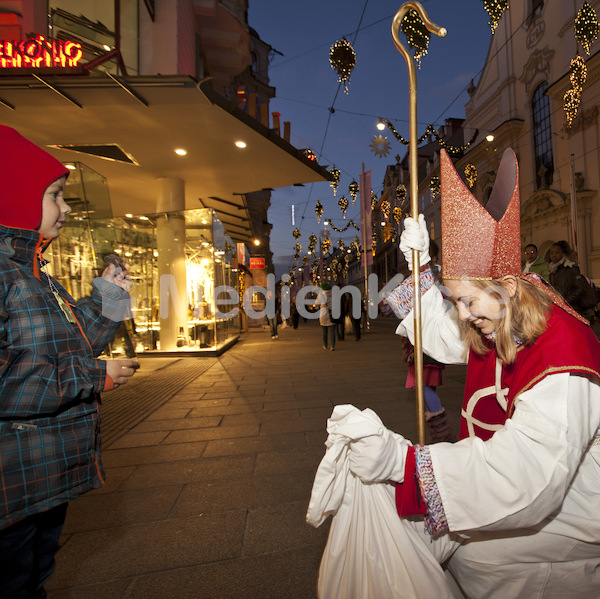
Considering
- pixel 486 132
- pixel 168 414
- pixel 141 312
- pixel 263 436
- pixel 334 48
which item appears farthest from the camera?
pixel 486 132

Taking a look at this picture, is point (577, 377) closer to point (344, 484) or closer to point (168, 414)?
point (344, 484)

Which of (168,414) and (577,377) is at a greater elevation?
(577,377)

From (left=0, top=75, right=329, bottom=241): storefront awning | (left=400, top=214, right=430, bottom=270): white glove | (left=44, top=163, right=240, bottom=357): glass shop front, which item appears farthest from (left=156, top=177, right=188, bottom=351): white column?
(left=400, top=214, right=430, bottom=270): white glove

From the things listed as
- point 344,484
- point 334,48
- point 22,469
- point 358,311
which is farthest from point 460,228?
point 358,311

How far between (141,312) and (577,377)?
10018 millimetres

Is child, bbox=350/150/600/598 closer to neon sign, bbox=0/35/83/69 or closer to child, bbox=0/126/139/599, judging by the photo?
child, bbox=0/126/139/599

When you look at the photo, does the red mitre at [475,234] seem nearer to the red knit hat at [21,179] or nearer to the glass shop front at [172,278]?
the red knit hat at [21,179]

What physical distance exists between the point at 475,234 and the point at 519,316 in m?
0.33

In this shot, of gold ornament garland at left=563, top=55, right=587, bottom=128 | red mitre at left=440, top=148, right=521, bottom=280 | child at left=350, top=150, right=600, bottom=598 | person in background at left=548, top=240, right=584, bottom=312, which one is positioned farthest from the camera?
gold ornament garland at left=563, top=55, right=587, bottom=128

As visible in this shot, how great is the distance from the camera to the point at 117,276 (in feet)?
6.15

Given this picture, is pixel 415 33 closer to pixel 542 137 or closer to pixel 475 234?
pixel 475 234

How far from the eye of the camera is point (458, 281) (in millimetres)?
1478

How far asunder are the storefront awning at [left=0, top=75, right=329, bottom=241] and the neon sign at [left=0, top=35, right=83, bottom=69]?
23 cm

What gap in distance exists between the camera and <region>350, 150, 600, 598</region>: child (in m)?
1.07
